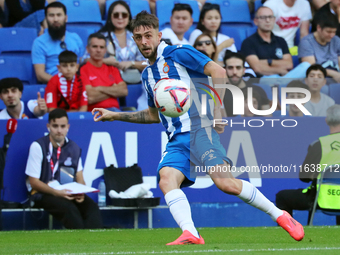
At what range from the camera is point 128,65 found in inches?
363

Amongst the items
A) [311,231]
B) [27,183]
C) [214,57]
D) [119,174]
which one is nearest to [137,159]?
[119,174]

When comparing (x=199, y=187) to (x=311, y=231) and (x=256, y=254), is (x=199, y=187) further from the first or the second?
(x=256, y=254)

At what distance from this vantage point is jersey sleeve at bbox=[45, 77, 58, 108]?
8.30m

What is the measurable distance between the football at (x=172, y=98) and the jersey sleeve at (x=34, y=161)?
3477 mm

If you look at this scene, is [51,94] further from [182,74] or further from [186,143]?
[186,143]

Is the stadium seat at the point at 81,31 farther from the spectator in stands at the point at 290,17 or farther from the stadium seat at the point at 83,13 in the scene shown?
the spectator in stands at the point at 290,17

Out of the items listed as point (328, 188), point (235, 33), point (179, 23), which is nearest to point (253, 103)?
point (179, 23)

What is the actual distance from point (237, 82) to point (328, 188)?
2740 millimetres

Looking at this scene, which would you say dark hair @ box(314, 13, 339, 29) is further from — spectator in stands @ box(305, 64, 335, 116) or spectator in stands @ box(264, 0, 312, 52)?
spectator in stands @ box(305, 64, 335, 116)

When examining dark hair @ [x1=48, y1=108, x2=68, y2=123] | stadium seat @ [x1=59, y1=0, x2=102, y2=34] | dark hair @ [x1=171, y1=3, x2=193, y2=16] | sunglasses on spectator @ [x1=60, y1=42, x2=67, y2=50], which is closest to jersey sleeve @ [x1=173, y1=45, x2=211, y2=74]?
dark hair @ [x1=48, y1=108, x2=68, y2=123]

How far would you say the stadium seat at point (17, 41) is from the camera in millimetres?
9875

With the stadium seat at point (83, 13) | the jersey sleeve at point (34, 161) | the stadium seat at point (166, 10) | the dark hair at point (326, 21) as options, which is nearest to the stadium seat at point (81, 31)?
the stadium seat at point (83, 13)

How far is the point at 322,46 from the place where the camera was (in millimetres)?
10086

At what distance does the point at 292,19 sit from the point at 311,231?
566cm
